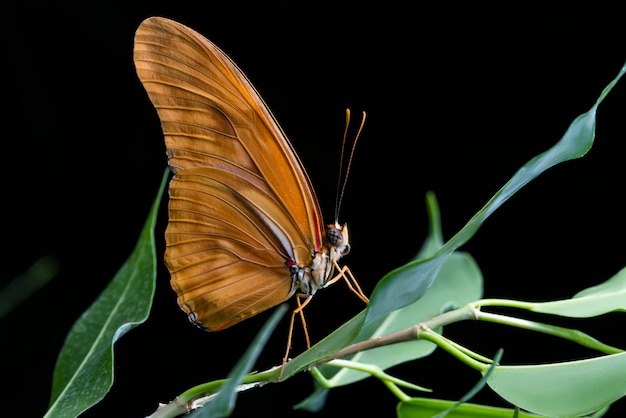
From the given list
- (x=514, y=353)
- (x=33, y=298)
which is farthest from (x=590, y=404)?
(x=33, y=298)

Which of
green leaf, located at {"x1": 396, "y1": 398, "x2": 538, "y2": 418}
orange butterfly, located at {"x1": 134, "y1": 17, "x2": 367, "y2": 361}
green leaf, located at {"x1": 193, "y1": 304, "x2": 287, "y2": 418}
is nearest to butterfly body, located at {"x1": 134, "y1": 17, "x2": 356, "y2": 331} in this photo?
orange butterfly, located at {"x1": 134, "y1": 17, "x2": 367, "y2": 361}

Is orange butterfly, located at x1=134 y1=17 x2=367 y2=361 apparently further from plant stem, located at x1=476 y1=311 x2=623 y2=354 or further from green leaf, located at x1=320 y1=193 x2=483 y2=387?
plant stem, located at x1=476 y1=311 x2=623 y2=354

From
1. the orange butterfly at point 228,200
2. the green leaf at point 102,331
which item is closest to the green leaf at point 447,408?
the orange butterfly at point 228,200

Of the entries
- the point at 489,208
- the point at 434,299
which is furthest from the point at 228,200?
the point at 489,208

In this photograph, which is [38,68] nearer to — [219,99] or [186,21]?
[186,21]

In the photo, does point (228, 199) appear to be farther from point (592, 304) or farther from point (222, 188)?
point (592, 304)
